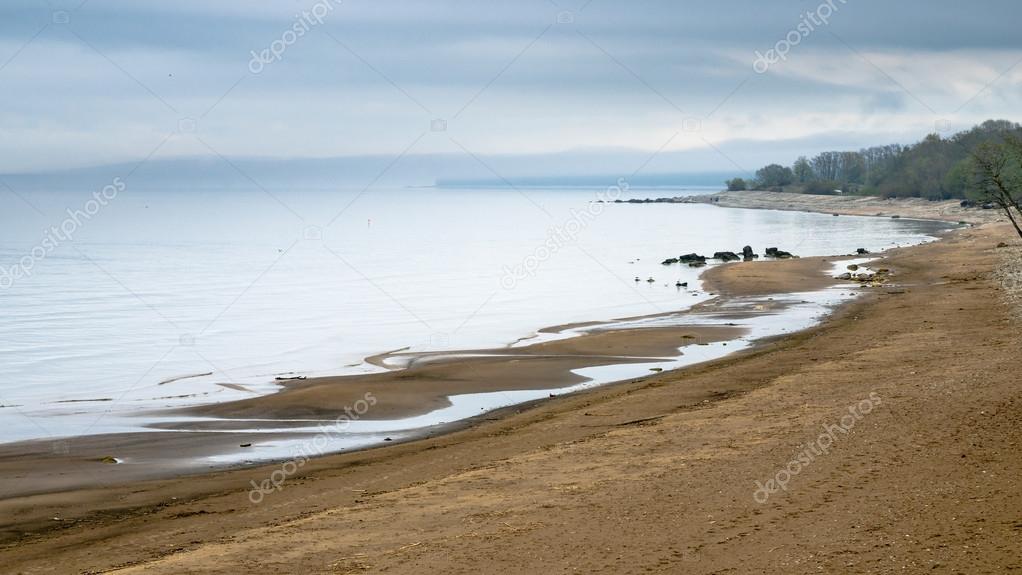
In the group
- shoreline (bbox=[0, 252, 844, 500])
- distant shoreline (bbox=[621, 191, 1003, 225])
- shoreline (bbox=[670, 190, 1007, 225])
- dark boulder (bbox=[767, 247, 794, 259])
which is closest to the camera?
shoreline (bbox=[0, 252, 844, 500])

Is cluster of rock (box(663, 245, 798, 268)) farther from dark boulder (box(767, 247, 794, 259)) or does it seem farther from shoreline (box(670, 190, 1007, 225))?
shoreline (box(670, 190, 1007, 225))

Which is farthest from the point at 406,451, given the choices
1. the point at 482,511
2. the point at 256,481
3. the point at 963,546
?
the point at 963,546

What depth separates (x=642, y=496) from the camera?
1316cm

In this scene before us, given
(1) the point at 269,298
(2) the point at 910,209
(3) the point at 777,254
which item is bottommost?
(3) the point at 777,254

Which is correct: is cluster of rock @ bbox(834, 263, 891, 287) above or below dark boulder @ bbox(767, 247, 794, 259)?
below

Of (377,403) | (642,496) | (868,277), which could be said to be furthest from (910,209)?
(642,496)

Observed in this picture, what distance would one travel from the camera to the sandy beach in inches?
428

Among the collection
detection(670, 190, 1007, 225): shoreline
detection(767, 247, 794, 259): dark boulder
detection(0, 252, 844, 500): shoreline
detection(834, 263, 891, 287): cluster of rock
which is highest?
detection(670, 190, 1007, 225): shoreline

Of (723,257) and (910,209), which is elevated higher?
(910,209)

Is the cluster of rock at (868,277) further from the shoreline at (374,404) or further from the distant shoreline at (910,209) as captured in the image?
the distant shoreline at (910,209)

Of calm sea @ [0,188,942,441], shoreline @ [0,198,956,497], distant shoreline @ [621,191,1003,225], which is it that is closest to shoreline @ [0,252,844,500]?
shoreline @ [0,198,956,497]

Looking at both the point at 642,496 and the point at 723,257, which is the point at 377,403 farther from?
the point at 723,257

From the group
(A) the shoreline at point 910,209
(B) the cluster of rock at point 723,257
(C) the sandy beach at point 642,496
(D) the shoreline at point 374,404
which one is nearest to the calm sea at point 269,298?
(D) the shoreline at point 374,404

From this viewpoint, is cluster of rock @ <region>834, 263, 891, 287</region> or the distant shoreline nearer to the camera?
cluster of rock @ <region>834, 263, 891, 287</region>
